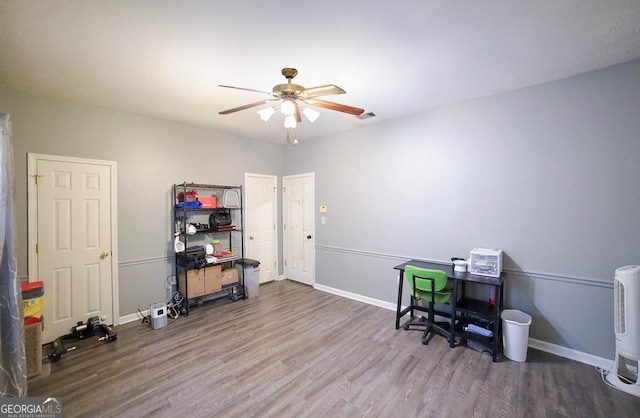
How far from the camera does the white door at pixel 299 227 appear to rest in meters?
4.99

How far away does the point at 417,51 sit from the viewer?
7.11 ft

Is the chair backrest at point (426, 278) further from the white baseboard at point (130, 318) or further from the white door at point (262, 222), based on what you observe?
the white baseboard at point (130, 318)

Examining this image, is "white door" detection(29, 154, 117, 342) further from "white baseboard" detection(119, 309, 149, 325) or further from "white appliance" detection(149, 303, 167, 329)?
"white appliance" detection(149, 303, 167, 329)

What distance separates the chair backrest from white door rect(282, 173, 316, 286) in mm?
2290

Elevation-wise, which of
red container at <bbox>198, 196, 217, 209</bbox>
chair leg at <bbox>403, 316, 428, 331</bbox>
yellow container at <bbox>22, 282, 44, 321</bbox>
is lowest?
chair leg at <bbox>403, 316, 428, 331</bbox>

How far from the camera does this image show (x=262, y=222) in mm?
5148

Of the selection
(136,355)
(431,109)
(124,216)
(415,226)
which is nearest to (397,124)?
(431,109)

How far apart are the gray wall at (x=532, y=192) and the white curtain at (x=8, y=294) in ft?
12.0

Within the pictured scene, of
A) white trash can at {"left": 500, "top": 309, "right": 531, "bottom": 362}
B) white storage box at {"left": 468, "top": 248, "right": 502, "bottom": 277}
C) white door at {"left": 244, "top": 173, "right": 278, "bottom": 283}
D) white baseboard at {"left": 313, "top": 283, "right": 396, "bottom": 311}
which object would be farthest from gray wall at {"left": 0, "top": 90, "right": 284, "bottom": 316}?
white trash can at {"left": 500, "top": 309, "right": 531, "bottom": 362}

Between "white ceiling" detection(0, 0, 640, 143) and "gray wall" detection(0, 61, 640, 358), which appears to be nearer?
"white ceiling" detection(0, 0, 640, 143)

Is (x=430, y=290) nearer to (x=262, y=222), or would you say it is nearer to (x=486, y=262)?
(x=486, y=262)

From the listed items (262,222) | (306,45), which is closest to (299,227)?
(262,222)

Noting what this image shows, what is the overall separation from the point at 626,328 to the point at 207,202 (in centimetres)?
496

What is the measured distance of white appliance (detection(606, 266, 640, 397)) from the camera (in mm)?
2119
